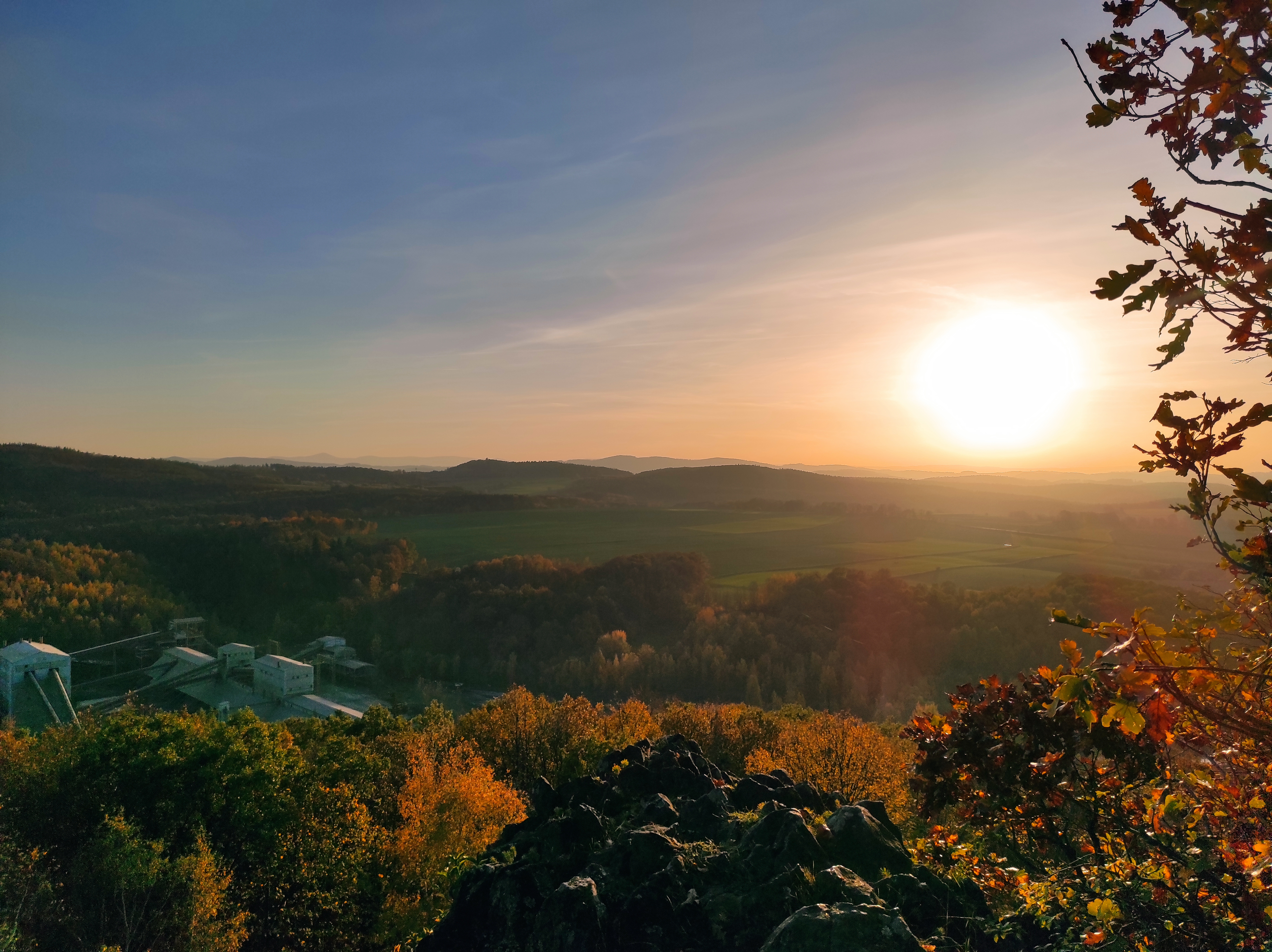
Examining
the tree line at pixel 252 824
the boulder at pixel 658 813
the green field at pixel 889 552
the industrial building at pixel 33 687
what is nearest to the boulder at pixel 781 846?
the boulder at pixel 658 813

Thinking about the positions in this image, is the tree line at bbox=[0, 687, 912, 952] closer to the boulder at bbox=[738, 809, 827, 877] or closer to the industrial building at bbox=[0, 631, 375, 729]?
the boulder at bbox=[738, 809, 827, 877]

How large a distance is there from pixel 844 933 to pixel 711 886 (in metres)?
5.04

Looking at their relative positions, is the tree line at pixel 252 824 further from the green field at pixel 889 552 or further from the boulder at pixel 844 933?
the green field at pixel 889 552

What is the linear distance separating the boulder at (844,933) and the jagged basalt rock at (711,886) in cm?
2

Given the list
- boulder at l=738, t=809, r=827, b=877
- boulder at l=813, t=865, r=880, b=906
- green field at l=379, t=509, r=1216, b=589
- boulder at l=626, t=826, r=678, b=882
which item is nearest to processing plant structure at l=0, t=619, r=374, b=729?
green field at l=379, t=509, r=1216, b=589

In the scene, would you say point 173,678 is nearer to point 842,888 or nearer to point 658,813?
point 658,813

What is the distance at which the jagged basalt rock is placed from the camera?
1331 centimetres

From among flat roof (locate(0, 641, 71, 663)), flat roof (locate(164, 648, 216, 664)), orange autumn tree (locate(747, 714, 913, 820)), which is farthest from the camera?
flat roof (locate(164, 648, 216, 664))

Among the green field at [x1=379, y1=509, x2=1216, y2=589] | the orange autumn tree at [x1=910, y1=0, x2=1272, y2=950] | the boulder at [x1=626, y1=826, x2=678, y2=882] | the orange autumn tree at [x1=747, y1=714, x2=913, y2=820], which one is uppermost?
the orange autumn tree at [x1=910, y1=0, x2=1272, y2=950]

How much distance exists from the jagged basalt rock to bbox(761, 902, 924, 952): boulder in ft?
0.07

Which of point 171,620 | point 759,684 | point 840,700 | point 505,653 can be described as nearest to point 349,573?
point 171,620

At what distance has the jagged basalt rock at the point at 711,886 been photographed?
13312 mm

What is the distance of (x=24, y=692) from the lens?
77.8 m

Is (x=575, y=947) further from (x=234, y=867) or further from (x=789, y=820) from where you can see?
(x=234, y=867)
